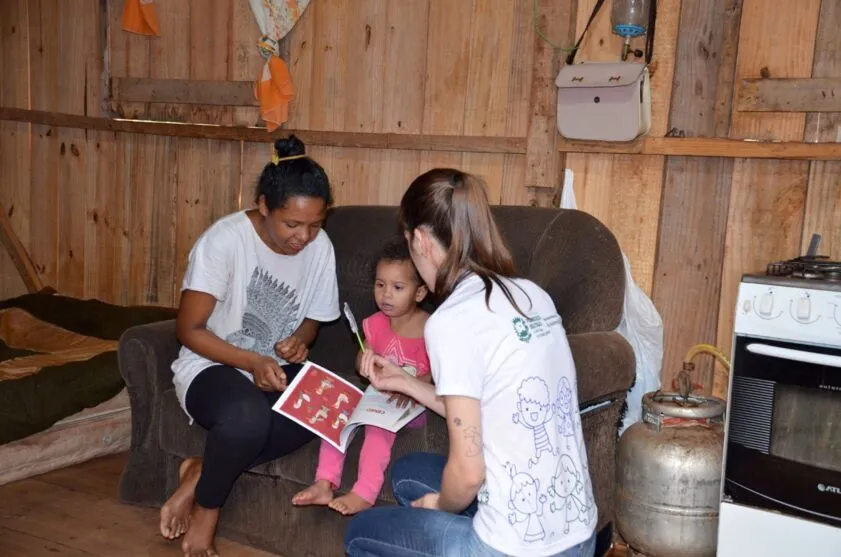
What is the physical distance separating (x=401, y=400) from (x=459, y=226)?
0.80 m

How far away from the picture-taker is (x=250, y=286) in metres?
2.46

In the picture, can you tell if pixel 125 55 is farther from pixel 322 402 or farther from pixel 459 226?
pixel 459 226

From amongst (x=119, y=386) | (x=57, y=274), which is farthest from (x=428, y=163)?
(x=57, y=274)

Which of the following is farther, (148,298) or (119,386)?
(148,298)

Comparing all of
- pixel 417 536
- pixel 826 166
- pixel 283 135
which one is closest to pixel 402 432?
pixel 417 536

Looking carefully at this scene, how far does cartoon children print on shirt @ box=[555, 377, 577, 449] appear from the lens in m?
1.48

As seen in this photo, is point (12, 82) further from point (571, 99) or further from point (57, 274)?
point (571, 99)

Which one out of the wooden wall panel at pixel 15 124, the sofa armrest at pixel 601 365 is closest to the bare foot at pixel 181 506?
the sofa armrest at pixel 601 365

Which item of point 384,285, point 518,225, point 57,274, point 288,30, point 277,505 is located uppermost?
point 288,30

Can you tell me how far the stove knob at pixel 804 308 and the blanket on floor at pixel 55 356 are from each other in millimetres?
2416

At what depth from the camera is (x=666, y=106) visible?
2.84 m

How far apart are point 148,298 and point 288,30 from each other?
5.16 feet

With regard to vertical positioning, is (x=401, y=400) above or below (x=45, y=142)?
below

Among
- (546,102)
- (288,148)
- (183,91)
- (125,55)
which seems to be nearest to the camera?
(288,148)
